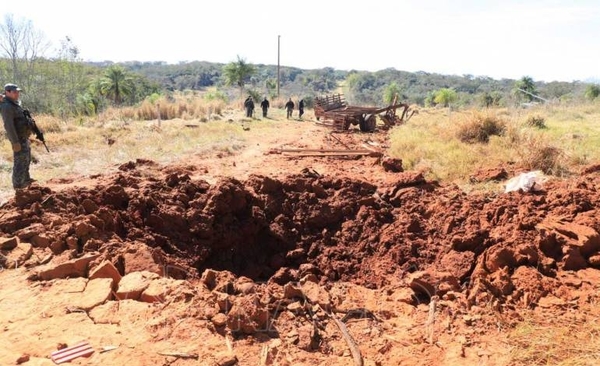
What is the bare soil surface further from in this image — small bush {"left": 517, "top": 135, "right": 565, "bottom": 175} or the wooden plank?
small bush {"left": 517, "top": 135, "right": 565, "bottom": 175}

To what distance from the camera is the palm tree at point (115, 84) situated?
3541 centimetres

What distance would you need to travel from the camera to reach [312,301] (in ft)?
11.6

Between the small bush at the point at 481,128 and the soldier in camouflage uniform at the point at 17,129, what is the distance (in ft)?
33.0

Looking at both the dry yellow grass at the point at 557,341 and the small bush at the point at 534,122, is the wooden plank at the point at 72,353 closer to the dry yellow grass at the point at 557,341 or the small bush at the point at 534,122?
the dry yellow grass at the point at 557,341

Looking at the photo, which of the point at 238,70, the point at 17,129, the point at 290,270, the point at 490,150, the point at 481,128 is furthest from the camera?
the point at 238,70

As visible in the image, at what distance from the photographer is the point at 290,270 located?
16.7ft

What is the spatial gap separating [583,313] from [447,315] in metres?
1.11

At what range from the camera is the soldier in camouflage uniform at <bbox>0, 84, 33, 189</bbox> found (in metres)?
5.86

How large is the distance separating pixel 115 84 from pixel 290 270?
118 feet

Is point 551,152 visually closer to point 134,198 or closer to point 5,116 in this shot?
point 134,198

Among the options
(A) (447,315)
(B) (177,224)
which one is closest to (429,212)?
(A) (447,315)

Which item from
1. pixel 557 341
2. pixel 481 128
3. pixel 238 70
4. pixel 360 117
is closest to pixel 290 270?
pixel 557 341

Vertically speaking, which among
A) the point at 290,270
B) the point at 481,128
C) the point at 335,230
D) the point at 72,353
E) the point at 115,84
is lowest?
the point at 290,270

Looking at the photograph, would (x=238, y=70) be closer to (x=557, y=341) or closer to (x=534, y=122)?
(x=534, y=122)
